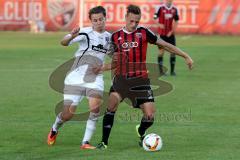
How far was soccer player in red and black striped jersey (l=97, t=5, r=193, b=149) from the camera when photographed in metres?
10.3

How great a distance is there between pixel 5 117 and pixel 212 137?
13.6 feet

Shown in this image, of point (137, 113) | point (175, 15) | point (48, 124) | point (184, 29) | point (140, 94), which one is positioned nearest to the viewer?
point (140, 94)

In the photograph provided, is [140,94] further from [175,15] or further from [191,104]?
[175,15]

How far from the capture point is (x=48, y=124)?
12.5 meters

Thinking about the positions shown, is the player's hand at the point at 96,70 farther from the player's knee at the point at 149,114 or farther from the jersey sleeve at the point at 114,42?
the player's knee at the point at 149,114

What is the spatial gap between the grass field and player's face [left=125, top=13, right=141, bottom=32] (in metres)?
1.80

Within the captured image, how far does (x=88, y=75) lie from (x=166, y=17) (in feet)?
43.0

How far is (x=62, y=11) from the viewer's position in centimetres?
4444

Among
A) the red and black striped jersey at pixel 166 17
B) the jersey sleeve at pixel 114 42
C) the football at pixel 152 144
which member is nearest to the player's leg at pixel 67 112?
the jersey sleeve at pixel 114 42

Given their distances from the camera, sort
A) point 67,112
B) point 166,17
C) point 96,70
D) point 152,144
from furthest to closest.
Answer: point 166,17 < point 67,112 < point 96,70 < point 152,144

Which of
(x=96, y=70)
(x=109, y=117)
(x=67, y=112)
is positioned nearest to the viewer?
(x=109, y=117)

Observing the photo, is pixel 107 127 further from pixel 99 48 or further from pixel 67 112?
pixel 99 48

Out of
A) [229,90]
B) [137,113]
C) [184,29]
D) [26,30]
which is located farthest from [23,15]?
Result: [137,113]

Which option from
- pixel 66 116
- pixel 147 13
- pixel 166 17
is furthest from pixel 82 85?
pixel 147 13
